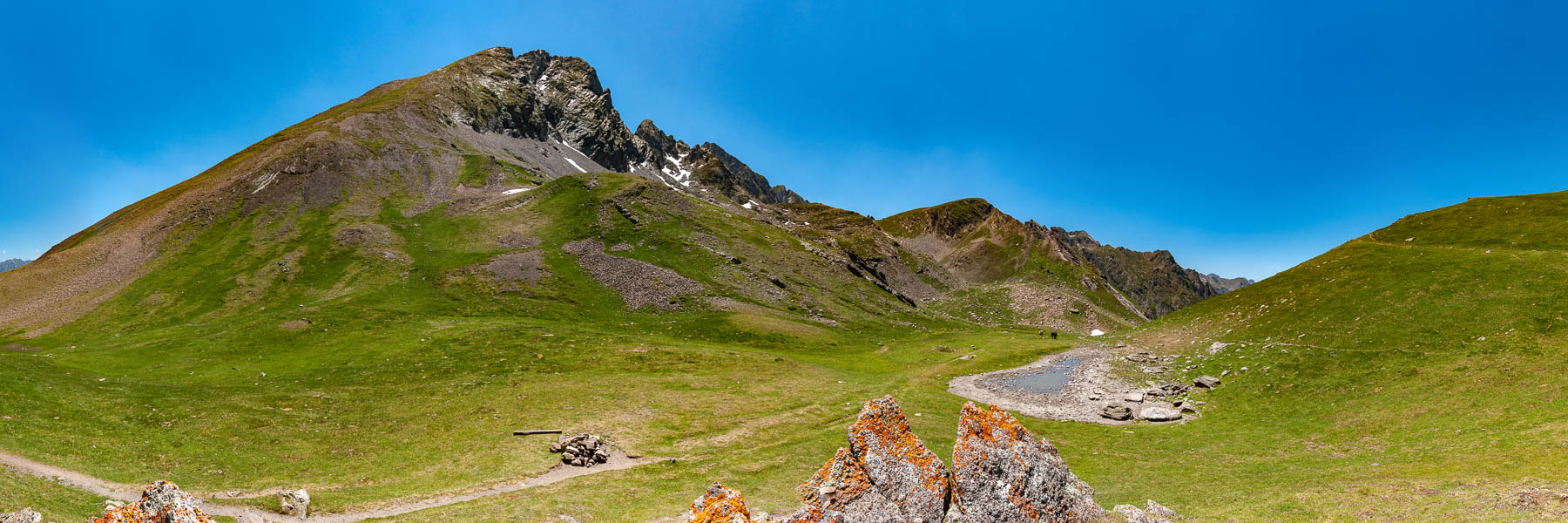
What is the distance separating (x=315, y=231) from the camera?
95000 millimetres

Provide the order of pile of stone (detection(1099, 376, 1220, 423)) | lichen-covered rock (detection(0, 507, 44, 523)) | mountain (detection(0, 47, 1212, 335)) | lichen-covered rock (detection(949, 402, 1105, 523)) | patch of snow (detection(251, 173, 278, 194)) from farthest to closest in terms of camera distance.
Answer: patch of snow (detection(251, 173, 278, 194)) < mountain (detection(0, 47, 1212, 335)) < pile of stone (detection(1099, 376, 1220, 423)) < lichen-covered rock (detection(949, 402, 1105, 523)) < lichen-covered rock (detection(0, 507, 44, 523))

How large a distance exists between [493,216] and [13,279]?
5934 cm

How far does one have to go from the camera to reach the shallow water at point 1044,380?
49844mm

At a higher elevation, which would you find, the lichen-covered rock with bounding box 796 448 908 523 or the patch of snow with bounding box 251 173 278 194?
the patch of snow with bounding box 251 173 278 194

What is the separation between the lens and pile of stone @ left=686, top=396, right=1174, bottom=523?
12.5 m

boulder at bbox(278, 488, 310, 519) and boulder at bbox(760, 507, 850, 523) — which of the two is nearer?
boulder at bbox(760, 507, 850, 523)

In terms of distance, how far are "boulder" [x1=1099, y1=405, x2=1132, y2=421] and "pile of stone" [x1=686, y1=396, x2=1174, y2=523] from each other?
28373 mm

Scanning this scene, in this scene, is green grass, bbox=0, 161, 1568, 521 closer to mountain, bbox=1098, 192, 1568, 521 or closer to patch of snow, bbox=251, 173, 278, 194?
mountain, bbox=1098, 192, 1568, 521

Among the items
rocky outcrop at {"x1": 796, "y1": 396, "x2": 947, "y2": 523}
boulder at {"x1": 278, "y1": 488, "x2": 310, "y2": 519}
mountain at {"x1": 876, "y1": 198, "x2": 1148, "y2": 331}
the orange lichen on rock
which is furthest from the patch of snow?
mountain at {"x1": 876, "y1": 198, "x2": 1148, "y2": 331}

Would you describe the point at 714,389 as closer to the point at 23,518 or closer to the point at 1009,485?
the point at 1009,485

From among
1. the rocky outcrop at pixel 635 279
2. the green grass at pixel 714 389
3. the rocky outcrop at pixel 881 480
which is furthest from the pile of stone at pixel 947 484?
the rocky outcrop at pixel 635 279

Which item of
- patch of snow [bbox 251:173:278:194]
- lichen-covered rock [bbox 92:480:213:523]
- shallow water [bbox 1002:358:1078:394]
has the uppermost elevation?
patch of snow [bbox 251:173:278:194]

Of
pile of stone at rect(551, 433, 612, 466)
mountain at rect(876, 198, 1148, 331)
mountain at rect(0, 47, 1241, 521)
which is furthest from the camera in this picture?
mountain at rect(876, 198, 1148, 331)

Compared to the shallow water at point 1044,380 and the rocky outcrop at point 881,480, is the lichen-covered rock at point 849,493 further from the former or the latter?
the shallow water at point 1044,380
